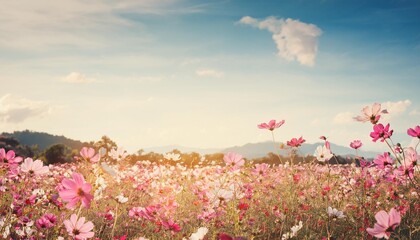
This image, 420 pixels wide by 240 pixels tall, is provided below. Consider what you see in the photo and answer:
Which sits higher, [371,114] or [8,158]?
[371,114]

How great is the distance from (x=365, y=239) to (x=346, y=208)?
47.3 inches

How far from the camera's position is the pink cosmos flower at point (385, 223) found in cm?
180

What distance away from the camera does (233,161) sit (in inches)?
123

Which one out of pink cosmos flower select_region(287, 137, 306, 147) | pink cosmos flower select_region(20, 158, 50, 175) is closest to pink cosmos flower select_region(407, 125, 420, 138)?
pink cosmos flower select_region(287, 137, 306, 147)

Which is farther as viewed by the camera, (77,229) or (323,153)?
(323,153)

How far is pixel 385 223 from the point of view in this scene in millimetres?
1823

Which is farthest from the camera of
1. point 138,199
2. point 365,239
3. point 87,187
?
point 138,199

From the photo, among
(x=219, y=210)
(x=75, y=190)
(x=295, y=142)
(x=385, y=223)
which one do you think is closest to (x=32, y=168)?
(x=75, y=190)

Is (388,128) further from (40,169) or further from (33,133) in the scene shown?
(33,133)

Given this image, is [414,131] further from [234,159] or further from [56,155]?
[56,155]

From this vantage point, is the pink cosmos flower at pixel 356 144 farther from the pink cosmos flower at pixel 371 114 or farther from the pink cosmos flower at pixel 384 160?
the pink cosmos flower at pixel 371 114

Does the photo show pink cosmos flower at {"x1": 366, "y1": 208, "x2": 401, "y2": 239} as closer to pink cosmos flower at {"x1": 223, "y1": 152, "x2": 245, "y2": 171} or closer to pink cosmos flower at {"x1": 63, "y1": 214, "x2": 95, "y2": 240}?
pink cosmos flower at {"x1": 223, "y1": 152, "x2": 245, "y2": 171}

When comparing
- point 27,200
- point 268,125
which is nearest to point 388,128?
point 268,125

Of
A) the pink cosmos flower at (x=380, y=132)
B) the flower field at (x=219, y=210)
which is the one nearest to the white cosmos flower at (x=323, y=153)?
the flower field at (x=219, y=210)
